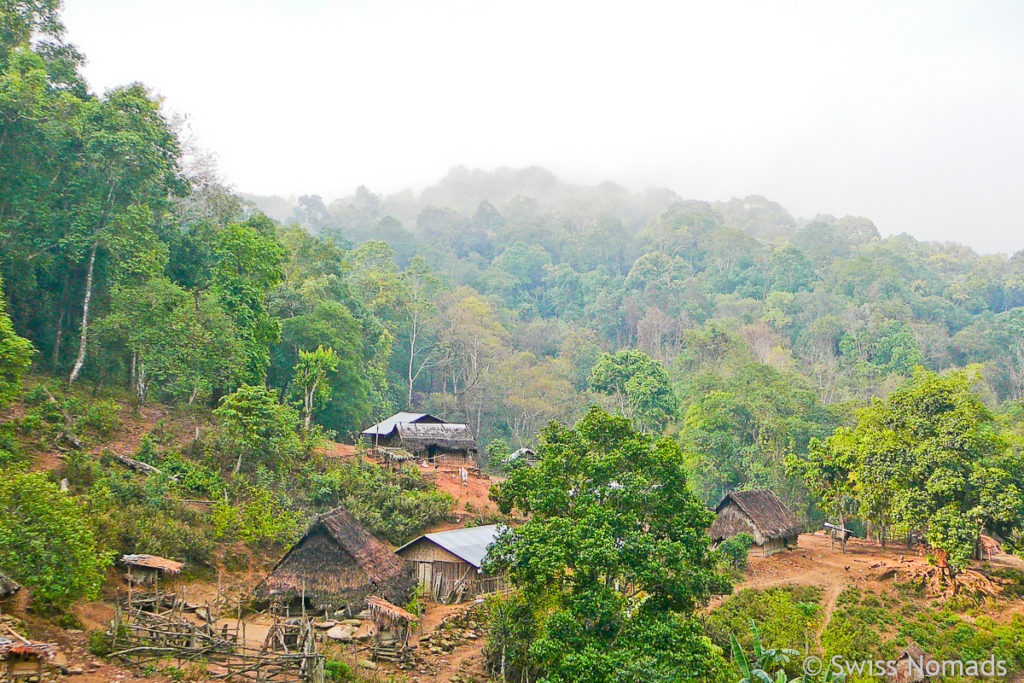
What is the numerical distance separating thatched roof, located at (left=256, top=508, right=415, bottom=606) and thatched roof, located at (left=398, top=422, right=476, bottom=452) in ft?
45.2

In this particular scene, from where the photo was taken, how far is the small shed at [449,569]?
1739 cm

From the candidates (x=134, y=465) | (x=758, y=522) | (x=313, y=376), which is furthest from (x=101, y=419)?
(x=758, y=522)

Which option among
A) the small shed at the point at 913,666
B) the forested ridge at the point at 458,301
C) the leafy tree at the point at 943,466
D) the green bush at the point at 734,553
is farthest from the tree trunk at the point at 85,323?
the leafy tree at the point at 943,466

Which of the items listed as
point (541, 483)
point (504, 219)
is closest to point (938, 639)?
point (541, 483)

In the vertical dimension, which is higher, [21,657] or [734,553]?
[21,657]

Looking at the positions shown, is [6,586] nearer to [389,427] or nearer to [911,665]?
[911,665]

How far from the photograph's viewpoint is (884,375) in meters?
44.5

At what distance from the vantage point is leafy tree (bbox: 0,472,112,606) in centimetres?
1066

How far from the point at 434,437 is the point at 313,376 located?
20.0ft

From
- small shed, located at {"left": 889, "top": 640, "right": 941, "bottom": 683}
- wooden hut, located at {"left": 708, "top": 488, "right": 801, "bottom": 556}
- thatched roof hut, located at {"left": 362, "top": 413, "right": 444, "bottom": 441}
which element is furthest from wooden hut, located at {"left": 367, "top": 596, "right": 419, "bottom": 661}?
thatched roof hut, located at {"left": 362, "top": 413, "right": 444, "bottom": 441}

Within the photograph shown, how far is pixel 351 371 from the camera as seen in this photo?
3050 cm

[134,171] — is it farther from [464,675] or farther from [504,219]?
[504,219]

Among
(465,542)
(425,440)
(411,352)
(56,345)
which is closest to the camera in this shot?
(465,542)

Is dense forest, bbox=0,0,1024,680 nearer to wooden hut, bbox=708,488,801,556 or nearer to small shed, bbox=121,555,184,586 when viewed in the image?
small shed, bbox=121,555,184,586
